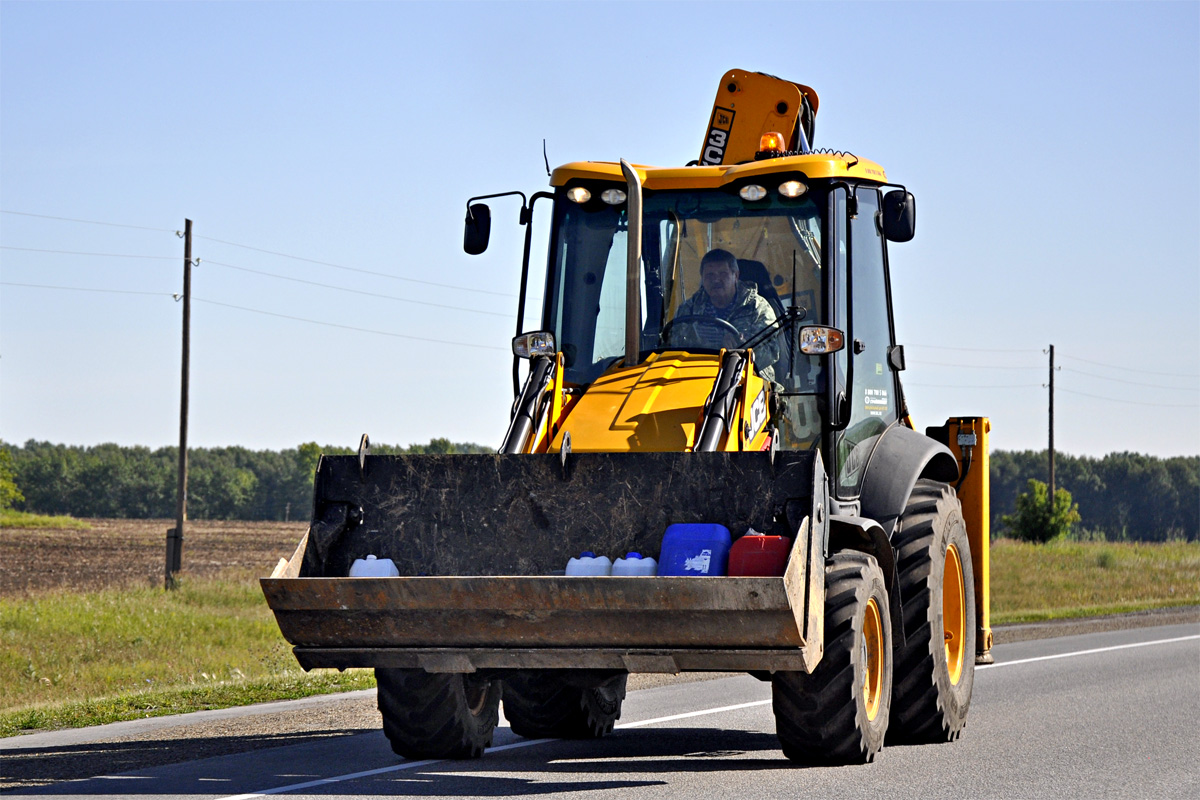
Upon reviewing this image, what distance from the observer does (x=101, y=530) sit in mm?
72125

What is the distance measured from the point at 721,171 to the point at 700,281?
75 centimetres

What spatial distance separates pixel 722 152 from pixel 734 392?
12.8 ft

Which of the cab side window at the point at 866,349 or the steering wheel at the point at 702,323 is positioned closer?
the steering wheel at the point at 702,323

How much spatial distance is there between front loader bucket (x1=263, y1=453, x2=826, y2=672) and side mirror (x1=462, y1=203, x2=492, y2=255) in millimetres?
1869

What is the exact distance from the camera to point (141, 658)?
21.1 meters

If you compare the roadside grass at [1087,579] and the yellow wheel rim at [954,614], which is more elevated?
the yellow wheel rim at [954,614]

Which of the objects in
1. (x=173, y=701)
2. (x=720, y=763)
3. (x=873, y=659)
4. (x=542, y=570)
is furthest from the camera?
(x=173, y=701)

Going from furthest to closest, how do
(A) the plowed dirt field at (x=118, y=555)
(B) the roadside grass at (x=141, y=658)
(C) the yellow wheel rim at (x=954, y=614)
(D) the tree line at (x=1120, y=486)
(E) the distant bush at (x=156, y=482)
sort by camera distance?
(D) the tree line at (x=1120, y=486), (E) the distant bush at (x=156, y=482), (A) the plowed dirt field at (x=118, y=555), (B) the roadside grass at (x=141, y=658), (C) the yellow wheel rim at (x=954, y=614)

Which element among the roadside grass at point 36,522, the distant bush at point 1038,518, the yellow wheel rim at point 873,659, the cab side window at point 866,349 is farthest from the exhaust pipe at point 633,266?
the roadside grass at point 36,522

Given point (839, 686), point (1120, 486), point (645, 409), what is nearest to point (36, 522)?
point (645, 409)

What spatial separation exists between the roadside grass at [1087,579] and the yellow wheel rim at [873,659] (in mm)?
17415

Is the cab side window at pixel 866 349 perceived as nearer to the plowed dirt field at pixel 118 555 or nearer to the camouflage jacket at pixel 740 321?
the camouflage jacket at pixel 740 321

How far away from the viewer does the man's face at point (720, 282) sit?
949 centimetres

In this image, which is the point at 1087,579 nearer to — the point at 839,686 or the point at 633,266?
the point at 633,266
